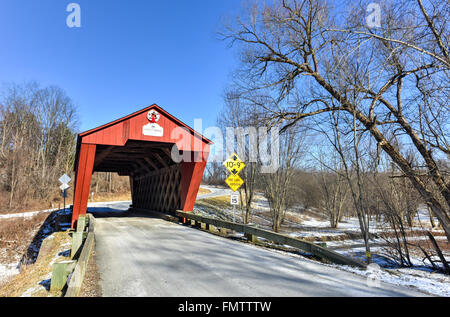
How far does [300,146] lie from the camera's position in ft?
52.0

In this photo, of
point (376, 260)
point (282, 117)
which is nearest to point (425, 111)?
point (282, 117)

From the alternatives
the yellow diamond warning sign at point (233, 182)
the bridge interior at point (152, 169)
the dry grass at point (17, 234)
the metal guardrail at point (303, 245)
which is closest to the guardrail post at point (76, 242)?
the metal guardrail at point (303, 245)

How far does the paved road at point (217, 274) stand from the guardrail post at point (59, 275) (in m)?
0.49

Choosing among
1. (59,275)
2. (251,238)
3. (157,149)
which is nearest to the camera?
(59,275)

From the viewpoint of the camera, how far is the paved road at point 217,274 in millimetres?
3344

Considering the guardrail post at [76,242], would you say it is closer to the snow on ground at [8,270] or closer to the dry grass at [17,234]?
the snow on ground at [8,270]

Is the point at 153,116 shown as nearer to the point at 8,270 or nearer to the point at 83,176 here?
the point at 83,176

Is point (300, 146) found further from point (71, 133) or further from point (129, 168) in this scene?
point (71, 133)

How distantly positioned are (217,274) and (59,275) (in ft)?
7.08

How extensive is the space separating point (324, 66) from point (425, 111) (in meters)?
3.20

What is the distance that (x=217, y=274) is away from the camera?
13.3 ft

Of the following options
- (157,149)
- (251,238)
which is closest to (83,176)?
(157,149)

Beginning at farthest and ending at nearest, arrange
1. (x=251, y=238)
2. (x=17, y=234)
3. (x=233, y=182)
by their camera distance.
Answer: (x=17, y=234) < (x=233, y=182) < (x=251, y=238)
